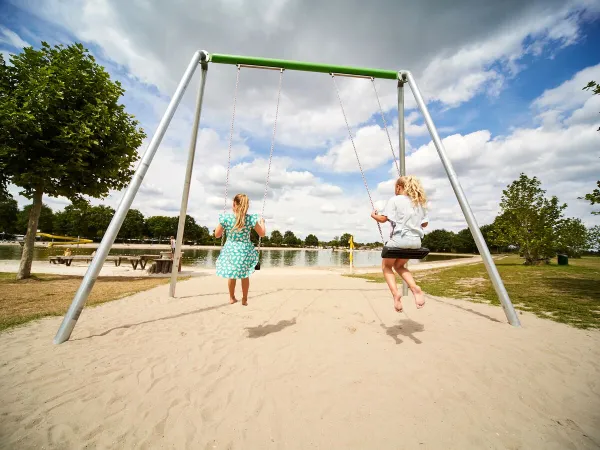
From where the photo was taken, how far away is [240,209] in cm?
472

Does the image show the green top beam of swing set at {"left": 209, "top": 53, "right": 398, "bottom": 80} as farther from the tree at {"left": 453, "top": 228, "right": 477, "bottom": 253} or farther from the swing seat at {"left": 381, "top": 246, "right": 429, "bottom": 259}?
the tree at {"left": 453, "top": 228, "right": 477, "bottom": 253}

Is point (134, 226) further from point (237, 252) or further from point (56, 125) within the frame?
point (237, 252)

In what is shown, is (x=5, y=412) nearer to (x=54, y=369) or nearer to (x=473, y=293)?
(x=54, y=369)

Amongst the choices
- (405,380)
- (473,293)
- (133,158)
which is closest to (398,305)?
(405,380)

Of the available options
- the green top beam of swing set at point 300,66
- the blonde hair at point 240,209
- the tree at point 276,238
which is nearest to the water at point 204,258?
the green top beam of swing set at point 300,66

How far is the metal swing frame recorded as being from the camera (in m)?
4.16

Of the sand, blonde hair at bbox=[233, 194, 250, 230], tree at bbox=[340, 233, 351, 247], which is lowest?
the sand

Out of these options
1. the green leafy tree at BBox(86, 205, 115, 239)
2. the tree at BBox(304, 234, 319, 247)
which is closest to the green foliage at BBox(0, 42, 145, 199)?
the green leafy tree at BBox(86, 205, 115, 239)

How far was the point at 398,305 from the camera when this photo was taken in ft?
13.1

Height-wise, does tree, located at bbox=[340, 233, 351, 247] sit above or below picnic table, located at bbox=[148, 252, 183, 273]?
above

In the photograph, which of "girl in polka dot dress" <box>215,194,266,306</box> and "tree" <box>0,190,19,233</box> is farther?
"tree" <box>0,190,19,233</box>

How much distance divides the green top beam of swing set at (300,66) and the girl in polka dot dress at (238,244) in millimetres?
3805

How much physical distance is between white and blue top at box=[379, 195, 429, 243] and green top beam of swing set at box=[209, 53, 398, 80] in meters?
4.20

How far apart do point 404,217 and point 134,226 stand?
3684 inches
